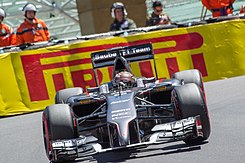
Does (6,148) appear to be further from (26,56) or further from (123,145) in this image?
(26,56)

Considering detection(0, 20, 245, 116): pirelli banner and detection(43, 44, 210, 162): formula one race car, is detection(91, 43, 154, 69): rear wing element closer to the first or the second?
detection(43, 44, 210, 162): formula one race car

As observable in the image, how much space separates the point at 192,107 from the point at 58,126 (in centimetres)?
153

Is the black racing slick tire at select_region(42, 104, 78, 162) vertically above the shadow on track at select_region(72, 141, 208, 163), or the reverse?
the black racing slick tire at select_region(42, 104, 78, 162)

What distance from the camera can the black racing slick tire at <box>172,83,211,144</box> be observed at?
8.27m

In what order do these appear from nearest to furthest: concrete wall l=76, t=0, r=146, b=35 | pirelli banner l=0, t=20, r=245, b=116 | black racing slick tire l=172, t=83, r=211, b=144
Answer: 1. black racing slick tire l=172, t=83, r=211, b=144
2. pirelli banner l=0, t=20, r=245, b=116
3. concrete wall l=76, t=0, r=146, b=35

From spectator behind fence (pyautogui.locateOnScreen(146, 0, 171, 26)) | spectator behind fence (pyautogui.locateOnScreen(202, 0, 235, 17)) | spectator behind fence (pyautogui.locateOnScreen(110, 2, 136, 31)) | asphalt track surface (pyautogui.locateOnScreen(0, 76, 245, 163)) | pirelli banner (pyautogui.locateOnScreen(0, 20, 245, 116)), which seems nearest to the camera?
asphalt track surface (pyautogui.locateOnScreen(0, 76, 245, 163))

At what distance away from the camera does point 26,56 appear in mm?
13922

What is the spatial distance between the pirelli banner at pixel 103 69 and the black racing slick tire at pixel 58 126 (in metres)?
5.37

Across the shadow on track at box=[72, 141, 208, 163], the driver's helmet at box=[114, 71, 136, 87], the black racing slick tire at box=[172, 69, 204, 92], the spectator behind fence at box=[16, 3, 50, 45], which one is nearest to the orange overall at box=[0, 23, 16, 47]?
the spectator behind fence at box=[16, 3, 50, 45]

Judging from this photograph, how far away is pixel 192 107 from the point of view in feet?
27.2

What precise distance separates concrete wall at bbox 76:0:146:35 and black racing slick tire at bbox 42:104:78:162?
1097 cm

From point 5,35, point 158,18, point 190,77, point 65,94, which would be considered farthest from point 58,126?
point 158,18

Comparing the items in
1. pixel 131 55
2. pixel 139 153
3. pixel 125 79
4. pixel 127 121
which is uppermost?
pixel 131 55

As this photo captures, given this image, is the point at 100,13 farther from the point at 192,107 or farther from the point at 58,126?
the point at 192,107
